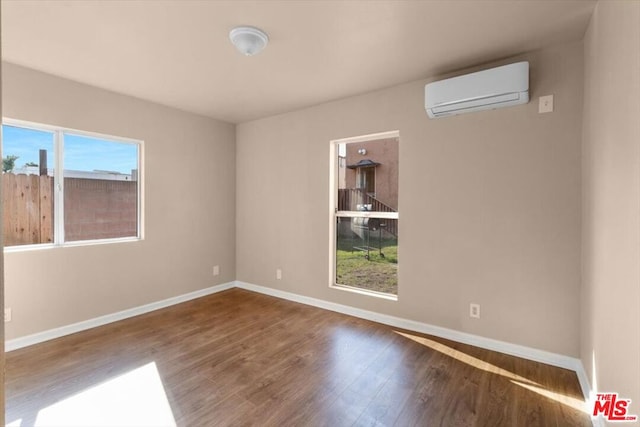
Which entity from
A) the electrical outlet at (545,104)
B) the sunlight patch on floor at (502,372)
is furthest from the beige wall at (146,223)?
the electrical outlet at (545,104)

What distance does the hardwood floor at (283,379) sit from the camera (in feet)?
6.51

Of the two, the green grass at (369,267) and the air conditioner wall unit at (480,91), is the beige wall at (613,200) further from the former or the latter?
the green grass at (369,267)

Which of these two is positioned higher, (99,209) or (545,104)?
(545,104)

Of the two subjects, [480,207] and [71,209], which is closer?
[480,207]

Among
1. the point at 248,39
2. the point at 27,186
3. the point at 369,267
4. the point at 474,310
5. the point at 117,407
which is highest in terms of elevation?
the point at 248,39

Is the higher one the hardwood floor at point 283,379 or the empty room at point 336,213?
the empty room at point 336,213

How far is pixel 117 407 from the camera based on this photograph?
206 centimetres

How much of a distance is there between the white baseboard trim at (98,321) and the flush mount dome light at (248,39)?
300cm

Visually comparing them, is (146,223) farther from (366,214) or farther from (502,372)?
(502,372)

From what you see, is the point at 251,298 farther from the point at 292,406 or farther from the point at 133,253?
the point at 292,406

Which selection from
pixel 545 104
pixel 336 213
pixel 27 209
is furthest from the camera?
pixel 336 213

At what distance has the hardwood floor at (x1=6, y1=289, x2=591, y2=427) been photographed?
6.51ft

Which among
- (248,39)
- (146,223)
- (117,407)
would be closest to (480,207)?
(248,39)

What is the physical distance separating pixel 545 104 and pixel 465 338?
6.80 feet
